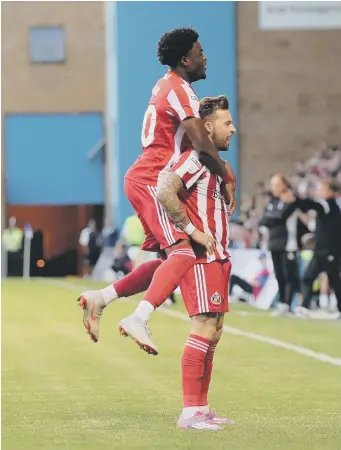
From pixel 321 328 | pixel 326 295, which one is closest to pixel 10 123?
pixel 326 295

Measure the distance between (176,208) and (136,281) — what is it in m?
0.60

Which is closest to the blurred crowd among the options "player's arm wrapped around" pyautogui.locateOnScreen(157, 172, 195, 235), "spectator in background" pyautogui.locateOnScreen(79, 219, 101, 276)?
"spectator in background" pyautogui.locateOnScreen(79, 219, 101, 276)

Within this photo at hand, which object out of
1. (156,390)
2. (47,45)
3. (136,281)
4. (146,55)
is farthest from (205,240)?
(47,45)

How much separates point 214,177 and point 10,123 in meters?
33.4

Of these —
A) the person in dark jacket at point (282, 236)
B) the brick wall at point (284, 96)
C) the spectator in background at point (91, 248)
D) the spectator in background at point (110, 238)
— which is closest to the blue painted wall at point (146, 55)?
the brick wall at point (284, 96)

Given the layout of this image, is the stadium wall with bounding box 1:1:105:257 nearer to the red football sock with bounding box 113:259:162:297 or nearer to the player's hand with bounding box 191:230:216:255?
the red football sock with bounding box 113:259:162:297

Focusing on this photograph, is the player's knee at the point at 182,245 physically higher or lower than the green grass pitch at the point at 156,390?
higher

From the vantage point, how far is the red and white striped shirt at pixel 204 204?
23.8 ft

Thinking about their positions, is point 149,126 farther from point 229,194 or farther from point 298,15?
point 298,15

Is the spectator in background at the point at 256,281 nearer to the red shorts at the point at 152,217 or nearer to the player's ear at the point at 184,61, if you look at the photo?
the red shorts at the point at 152,217

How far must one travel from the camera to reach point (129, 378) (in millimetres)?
10297

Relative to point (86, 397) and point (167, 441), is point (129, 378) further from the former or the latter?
point (167, 441)

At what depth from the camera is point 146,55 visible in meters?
33.4

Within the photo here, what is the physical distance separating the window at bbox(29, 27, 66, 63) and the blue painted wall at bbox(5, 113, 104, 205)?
2.87m
